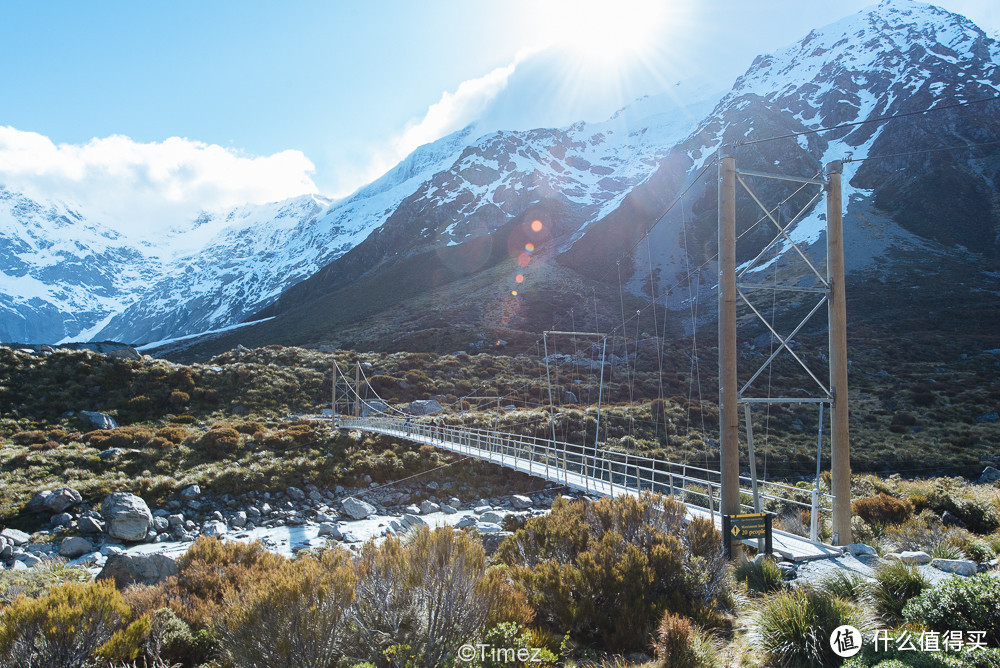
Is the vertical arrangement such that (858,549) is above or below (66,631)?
below

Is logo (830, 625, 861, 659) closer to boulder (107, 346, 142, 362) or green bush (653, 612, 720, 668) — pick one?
green bush (653, 612, 720, 668)

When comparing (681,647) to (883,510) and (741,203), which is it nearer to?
(883,510)

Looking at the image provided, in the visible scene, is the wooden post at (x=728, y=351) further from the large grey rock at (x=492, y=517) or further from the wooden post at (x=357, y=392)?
the wooden post at (x=357, y=392)

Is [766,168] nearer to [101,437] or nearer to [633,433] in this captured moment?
[633,433]

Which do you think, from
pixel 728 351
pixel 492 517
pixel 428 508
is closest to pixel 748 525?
pixel 728 351

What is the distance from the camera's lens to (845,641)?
3.96 meters

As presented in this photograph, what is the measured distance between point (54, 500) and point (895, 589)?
60.3 ft

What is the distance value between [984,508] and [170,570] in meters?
12.5

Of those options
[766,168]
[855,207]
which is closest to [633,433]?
[855,207]

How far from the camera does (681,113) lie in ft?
620

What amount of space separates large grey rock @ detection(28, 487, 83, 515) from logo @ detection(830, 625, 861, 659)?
17.8 m

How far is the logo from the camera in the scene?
12.6ft

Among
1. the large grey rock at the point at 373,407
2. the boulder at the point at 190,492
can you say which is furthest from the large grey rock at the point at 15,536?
the large grey rock at the point at 373,407

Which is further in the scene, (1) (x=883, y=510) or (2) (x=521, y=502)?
(2) (x=521, y=502)
